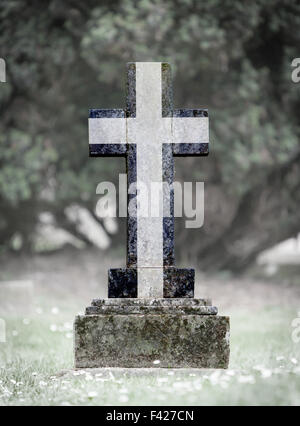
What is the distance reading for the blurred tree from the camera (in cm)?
1049

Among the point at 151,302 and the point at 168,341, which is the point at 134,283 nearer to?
the point at 151,302

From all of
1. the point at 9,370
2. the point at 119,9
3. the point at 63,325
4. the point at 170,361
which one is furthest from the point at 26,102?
the point at 170,361

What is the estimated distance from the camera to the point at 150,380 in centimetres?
409

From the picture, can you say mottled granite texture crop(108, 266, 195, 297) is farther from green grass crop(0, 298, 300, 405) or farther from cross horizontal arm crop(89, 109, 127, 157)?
cross horizontal arm crop(89, 109, 127, 157)

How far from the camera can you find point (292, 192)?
12.6 metres

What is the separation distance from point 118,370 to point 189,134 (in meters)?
2.08

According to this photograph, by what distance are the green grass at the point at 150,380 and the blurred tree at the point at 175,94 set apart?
17.0 feet

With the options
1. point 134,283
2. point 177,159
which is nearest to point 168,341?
point 134,283

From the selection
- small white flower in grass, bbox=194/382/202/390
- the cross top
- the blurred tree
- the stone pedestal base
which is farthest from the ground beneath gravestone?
the blurred tree

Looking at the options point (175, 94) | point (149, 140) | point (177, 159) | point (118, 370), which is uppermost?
point (175, 94)

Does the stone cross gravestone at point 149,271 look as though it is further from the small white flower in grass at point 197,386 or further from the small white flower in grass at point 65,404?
the small white flower in grass at point 65,404

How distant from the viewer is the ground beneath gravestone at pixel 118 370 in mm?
3668

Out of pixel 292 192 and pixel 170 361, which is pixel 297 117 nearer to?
pixel 292 192

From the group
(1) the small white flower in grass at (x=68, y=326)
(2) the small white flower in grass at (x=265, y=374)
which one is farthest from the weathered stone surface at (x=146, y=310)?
(1) the small white flower in grass at (x=68, y=326)
